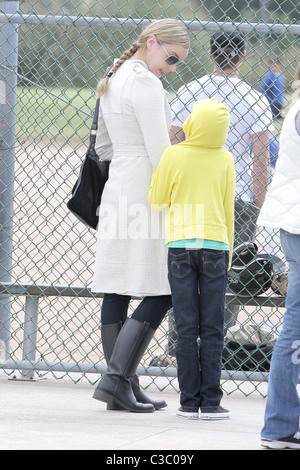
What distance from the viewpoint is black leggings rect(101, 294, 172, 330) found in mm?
3914

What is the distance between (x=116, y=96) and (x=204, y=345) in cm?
119

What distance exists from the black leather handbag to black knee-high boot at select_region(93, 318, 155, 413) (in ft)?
1.75

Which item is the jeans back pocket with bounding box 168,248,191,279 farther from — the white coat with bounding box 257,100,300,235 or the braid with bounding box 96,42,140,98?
the braid with bounding box 96,42,140,98

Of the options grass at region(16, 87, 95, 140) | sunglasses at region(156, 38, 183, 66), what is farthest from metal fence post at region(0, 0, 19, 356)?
sunglasses at region(156, 38, 183, 66)

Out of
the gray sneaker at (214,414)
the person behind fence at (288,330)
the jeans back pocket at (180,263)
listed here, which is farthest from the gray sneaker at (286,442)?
the jeans back pocket at (180,263)

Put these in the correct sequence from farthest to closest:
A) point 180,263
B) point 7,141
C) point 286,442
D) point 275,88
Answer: point 275,88, point 7,141, point 180,263, point 286,442

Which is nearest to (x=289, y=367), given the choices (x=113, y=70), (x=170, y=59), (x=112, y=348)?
(x=112, y=348)

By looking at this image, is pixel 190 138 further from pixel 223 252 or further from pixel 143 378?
pixel 143 378

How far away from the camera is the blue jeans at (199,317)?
3.78m

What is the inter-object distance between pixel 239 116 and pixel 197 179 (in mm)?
1183

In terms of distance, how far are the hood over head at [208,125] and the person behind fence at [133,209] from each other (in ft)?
0.46

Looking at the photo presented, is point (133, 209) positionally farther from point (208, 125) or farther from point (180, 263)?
point (208, 125)

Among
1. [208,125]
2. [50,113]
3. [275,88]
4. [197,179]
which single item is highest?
[275,88]

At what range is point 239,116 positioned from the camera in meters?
4.82
